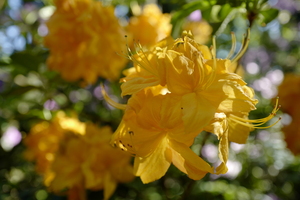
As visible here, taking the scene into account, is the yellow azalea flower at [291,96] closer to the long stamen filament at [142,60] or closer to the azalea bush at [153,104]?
the azalea bush at [153,104]

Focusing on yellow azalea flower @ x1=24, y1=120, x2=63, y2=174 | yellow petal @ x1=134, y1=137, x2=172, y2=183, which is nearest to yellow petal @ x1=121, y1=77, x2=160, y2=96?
yellow petal @ x1=134, y1=137, x2=172, y2=183

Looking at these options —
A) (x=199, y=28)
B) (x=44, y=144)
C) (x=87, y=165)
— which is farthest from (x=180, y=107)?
(x=199, y=28)

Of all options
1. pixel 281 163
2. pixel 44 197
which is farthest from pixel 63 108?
pixel 281 163

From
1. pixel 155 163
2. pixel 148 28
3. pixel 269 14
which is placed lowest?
pixel 148 28

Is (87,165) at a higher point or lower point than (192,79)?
lower

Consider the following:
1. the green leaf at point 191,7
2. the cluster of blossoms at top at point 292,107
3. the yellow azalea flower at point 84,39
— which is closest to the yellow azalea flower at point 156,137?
the green leaf at point 191,7

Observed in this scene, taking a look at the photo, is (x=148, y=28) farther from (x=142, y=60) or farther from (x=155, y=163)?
(x=155, y=163)
